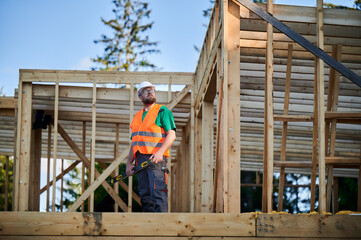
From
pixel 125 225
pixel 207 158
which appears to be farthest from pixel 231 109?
pixel 207 158

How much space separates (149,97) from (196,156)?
4.01 meters

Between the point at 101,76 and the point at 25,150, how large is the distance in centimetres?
209

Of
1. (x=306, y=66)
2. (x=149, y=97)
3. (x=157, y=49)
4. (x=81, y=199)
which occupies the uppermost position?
(x=157, y=49)

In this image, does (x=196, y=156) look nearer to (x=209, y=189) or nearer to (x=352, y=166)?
(x=209, y=189)

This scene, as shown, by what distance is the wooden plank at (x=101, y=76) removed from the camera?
11.3 m

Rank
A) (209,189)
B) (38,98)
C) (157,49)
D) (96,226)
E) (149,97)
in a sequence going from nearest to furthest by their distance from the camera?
(96,226) < (149,97) < (209,189) < (38,98) < (157,49)

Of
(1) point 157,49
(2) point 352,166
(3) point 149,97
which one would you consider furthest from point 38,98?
(1) point 157,49

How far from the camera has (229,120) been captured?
267 inches

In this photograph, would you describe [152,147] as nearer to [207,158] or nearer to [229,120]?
[229,120]

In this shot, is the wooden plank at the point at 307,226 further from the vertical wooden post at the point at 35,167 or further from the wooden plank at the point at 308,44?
the vertical wooden post at the point at 35,167

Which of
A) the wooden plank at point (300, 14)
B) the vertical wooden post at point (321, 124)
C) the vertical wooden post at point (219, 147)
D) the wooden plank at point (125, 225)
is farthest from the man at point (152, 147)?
the wooden plank at point (300, 14)

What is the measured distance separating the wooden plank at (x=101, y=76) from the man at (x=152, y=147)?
400 cm

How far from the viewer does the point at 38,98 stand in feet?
39.3

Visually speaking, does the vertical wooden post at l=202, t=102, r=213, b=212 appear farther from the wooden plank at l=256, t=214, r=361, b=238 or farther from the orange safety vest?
the wooden plank at l=256, t=214, r=361, b=238
